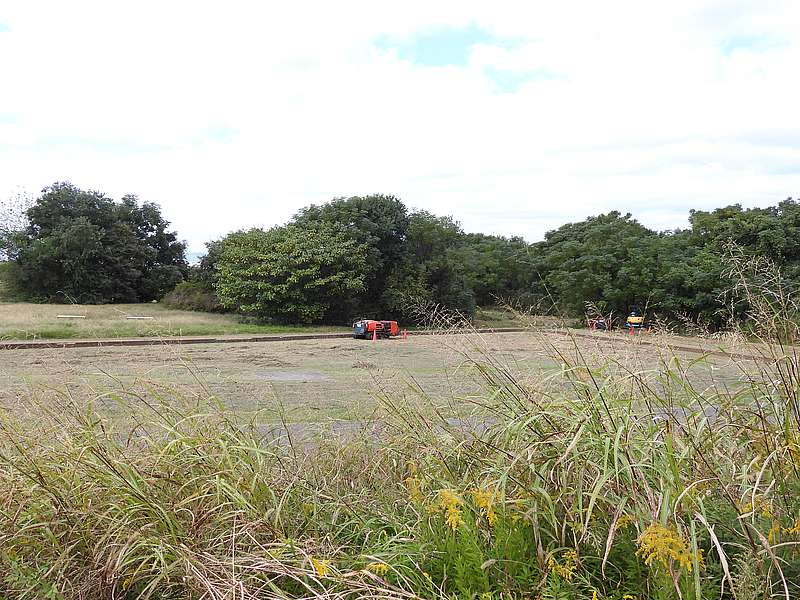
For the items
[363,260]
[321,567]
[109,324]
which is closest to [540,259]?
[363,260]

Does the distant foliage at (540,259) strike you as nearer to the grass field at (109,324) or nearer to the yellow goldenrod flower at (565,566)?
the grass field at (109,324)

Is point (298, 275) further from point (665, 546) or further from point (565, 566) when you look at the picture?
point (665, 546)

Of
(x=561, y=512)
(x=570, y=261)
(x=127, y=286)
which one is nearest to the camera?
(x=561, y=512)

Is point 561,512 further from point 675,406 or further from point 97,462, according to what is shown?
point 97,462

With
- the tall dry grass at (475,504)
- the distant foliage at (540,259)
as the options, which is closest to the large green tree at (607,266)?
the distant foliage at (540,259)

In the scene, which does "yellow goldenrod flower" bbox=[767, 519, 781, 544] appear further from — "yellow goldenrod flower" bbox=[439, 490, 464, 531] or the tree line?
the tree line

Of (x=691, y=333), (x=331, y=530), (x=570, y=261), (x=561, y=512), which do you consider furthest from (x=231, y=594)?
(x=570, y=261)

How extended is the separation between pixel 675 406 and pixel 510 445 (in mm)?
816

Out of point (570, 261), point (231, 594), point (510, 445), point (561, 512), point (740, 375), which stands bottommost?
point (231, 594)

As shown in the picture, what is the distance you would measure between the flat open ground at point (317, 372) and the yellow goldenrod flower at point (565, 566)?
2.80 ft

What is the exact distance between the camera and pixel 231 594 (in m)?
2.39

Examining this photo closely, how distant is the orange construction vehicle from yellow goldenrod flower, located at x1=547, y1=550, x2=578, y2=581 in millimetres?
21365

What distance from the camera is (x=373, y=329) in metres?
24.2

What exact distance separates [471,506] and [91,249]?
118 feet
